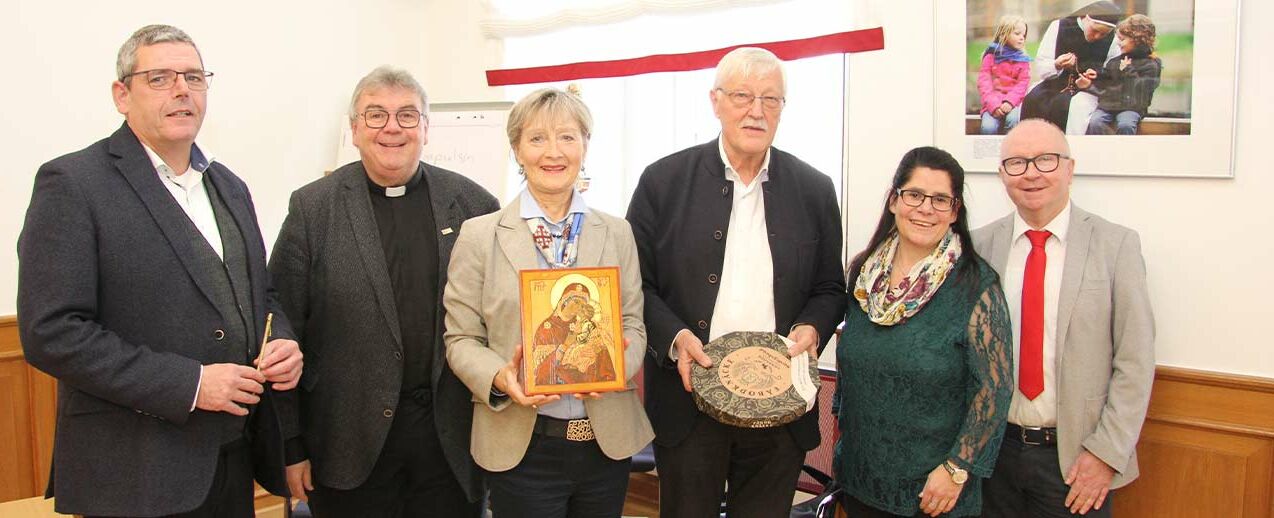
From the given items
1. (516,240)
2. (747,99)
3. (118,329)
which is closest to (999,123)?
(747,99)

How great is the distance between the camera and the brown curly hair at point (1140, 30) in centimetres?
264

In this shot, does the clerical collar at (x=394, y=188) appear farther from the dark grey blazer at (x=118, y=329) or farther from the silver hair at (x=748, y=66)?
the silver hair at (x=748, y=66)

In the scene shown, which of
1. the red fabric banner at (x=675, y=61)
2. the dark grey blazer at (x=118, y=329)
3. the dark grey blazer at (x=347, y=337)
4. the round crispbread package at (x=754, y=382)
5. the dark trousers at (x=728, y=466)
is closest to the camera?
the dark grey blazer at (x=118, y=329)

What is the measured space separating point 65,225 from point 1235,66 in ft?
10.1

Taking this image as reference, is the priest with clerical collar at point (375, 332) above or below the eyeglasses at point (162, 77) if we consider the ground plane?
below

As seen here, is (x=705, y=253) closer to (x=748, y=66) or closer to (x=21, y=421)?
(x=748, y=66)

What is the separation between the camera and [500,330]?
80.5 inches

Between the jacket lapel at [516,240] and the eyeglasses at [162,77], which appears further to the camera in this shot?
the jacket lapel at [516,240]

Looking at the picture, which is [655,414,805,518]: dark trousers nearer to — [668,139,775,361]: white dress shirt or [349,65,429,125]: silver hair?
[668,139,775,361]: white dress shirt

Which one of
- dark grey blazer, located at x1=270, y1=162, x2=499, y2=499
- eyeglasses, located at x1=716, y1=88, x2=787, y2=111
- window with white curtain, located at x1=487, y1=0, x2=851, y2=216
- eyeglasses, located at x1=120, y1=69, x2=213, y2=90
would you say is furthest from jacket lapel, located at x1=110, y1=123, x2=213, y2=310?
window with white curtain, located at x1=487, y1=0, x2=851, y2=216

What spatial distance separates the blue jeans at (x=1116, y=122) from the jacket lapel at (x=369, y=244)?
7.31 feet

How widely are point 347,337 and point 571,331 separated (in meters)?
0.66

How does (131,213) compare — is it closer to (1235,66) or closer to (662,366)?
(662,366)

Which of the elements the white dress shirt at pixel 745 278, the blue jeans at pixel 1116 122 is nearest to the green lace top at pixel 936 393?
the white dress shirt at pixel 745 278
